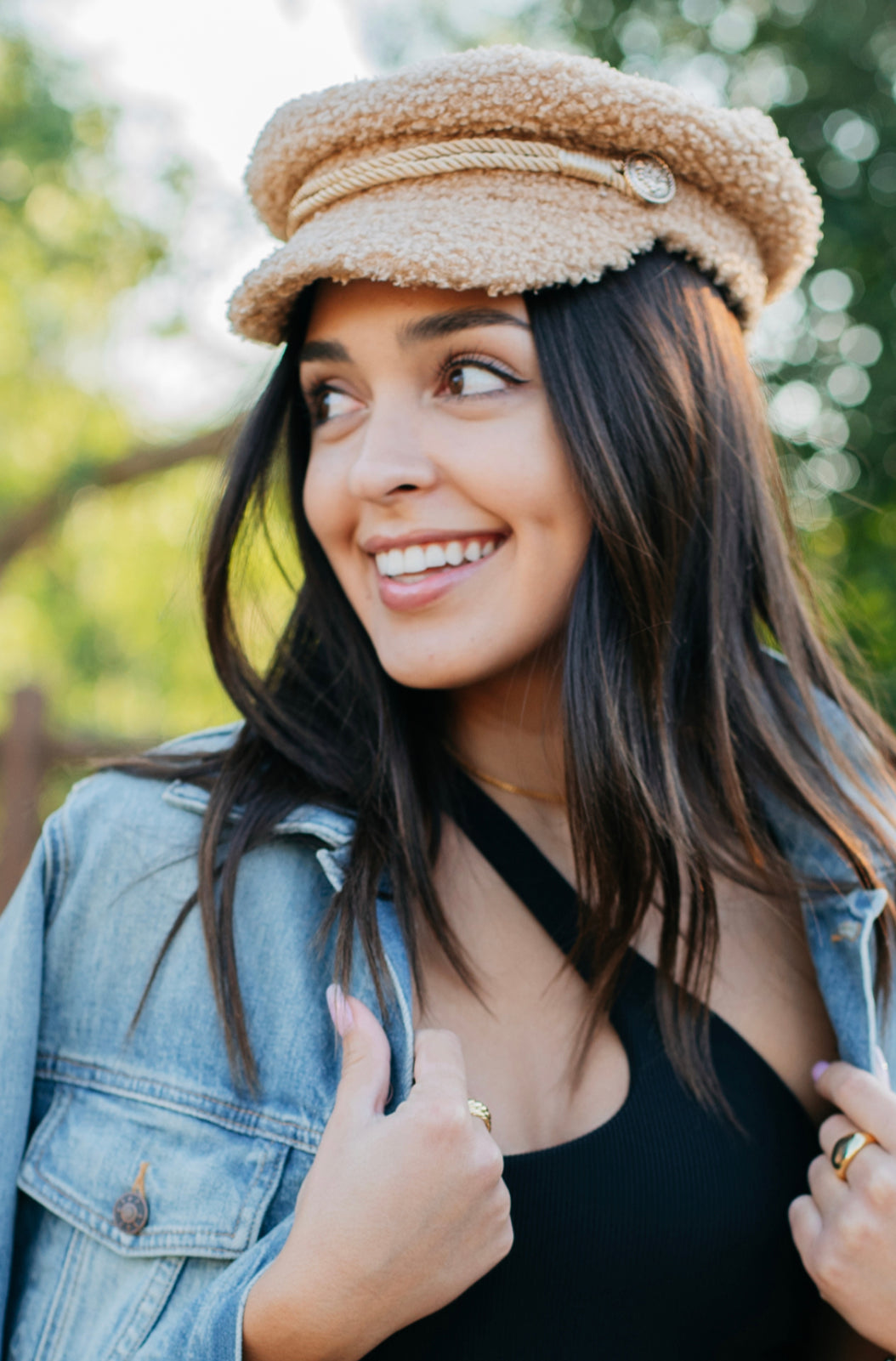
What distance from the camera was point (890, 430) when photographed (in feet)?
13.1

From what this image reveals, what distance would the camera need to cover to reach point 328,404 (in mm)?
2037

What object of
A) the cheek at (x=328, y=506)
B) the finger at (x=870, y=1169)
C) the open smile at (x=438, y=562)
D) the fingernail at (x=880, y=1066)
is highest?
the cheek at (x=328, y=506)

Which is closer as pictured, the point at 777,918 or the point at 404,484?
the point at 404,484

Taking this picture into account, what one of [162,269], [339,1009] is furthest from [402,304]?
[162,269]

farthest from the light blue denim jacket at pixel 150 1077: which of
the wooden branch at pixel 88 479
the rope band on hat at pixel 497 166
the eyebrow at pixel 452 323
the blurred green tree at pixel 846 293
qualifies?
the wooden branch at pixel 88 479

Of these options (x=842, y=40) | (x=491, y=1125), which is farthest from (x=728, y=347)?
(x=842, y=40)

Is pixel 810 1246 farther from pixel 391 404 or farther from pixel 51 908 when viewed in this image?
pixel 391 404

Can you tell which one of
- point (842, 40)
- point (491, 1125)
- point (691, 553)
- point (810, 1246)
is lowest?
point (810, 1246)

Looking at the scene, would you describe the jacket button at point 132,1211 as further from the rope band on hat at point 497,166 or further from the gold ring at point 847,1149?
the rope band on hat at point 497,166

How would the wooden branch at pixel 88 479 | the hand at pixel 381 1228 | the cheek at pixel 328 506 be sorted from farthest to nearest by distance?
the wooden branch at pixel 88 479
the cheek at pixel 328 506
the hand at pixel 381 1228

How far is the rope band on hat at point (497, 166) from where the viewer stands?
1.79m

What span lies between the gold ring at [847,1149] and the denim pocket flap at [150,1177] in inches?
32.8

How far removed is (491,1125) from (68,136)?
8.63 m

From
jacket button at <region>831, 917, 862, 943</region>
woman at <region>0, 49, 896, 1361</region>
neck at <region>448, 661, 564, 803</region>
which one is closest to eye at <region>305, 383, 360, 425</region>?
woman at <region>0, 49, 896, 1361</region>
